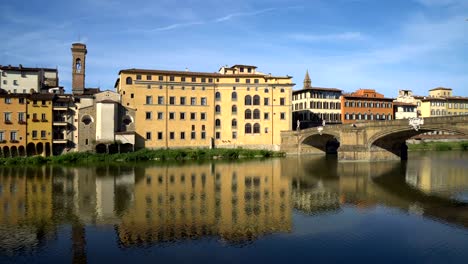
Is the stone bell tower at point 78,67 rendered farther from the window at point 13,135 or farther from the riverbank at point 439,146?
the riverbank at point 439,146

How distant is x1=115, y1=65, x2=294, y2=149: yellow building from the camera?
219ft

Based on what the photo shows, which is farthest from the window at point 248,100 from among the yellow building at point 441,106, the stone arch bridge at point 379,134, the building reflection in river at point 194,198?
the yellow building at point 441,106

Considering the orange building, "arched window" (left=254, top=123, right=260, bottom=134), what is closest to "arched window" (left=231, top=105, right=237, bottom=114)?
"arched window" (left=254, top=123, right=260, bottom=134)

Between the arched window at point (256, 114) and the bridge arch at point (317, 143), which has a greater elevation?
the arched window at point (256, 114)

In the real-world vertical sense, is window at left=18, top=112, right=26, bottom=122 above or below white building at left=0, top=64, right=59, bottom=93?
below

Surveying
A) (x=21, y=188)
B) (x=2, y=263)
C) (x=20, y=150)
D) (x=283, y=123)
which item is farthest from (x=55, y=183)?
(x=283, y=123)

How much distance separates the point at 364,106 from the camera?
87.6m

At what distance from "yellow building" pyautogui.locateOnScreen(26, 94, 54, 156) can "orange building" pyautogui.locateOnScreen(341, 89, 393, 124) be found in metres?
61.3

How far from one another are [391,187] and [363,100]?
56.7 meters

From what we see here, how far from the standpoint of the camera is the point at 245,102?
237ft

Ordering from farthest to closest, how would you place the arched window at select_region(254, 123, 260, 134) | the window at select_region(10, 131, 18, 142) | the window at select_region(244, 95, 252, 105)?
1. the arched window at select_region(254, 123, 260, 134)
2. the window at select_region(244, 95, 252, 105)
3. the window at select_region(10, 131, 18, 142)

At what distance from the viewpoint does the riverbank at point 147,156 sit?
5459 cm

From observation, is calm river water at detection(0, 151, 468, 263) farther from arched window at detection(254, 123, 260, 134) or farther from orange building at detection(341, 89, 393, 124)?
orange building at detection(341, 89, 393, 124)

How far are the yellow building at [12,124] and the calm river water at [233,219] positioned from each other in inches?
782
